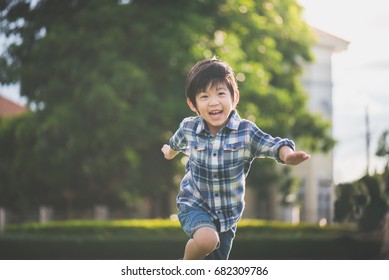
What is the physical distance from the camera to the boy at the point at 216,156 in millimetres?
3328

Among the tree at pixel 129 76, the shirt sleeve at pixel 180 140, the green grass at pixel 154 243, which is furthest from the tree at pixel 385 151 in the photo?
the shirt sleeve at pixel 180 140

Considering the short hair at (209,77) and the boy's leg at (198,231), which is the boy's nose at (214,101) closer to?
the short hair at (209,77)

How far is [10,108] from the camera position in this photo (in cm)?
1684

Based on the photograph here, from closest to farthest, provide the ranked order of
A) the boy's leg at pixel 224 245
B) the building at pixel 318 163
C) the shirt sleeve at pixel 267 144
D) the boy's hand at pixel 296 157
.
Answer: the boy's hand at pixel 296 157 < the shirt sleeve at pixel 267 144 < the boy's leg at pixel 224 245 < the building at pixel 318 163

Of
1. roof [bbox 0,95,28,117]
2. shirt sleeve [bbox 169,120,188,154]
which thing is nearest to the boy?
shirt sleeve [bbox 169,120,188,154]

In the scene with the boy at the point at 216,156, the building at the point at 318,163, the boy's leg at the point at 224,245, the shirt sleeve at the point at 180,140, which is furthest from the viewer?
the building at the point at 318,163

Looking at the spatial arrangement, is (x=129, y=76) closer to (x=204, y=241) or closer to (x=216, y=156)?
(x=216, y=156)

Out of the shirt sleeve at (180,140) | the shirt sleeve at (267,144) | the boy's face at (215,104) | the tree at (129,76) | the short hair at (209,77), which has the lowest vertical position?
the shirt sleeve at (267,144)

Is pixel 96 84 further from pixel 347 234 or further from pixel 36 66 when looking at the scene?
pixel 347 234

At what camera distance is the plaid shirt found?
3332 mm

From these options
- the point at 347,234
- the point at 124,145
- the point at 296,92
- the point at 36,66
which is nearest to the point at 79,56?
the point at 36,66

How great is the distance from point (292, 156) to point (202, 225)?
54cm

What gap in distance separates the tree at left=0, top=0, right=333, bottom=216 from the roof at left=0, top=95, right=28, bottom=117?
169cm

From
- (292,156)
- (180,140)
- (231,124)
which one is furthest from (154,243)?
(292,156)
